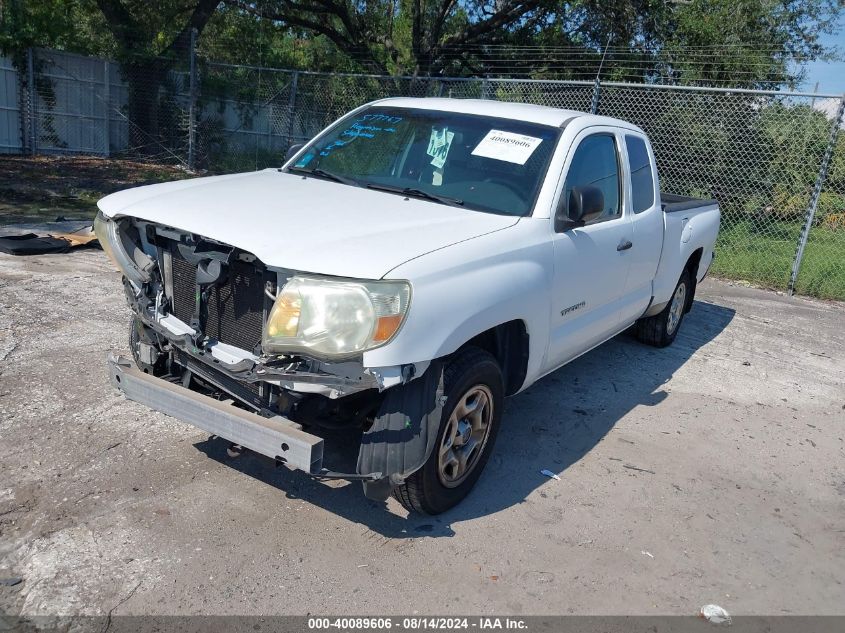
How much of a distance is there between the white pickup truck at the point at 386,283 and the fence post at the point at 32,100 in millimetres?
14012

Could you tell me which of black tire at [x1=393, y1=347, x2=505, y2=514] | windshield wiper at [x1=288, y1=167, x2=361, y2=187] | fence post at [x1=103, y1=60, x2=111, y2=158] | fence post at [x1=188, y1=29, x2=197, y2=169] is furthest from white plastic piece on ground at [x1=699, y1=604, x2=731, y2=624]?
fence post at [x1=103, y1=60, x2=111, y2=158]

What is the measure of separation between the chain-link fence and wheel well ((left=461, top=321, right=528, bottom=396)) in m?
6.84

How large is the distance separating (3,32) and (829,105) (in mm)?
15355

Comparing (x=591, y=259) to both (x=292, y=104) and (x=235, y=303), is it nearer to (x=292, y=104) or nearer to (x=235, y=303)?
(x=235, y=303)

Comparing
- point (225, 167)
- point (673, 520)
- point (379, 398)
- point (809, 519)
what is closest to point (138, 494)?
point (379, 398)

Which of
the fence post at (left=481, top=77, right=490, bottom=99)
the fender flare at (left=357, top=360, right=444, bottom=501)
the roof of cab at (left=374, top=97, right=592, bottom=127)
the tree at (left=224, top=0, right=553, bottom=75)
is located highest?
the tree at (left=224, top=0, right=553, bottom=75)

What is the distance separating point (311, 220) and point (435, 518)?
1601 millimetres

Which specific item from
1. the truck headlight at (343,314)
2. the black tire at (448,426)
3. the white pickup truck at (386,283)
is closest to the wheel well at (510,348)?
the white pickup truck at (386,283)

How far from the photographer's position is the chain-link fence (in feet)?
36.2

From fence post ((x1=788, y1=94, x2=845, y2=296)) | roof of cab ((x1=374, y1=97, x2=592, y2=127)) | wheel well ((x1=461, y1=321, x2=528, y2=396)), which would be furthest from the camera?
fence post ((x1=788, y1=94, x2=845, y2=296))

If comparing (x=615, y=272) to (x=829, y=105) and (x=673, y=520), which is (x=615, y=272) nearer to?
(x=673, y=520)

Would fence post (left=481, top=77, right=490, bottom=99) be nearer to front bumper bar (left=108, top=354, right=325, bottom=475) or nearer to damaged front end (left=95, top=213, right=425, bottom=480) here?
damaged front end (left=95, top=213, right=425, bottom=480)

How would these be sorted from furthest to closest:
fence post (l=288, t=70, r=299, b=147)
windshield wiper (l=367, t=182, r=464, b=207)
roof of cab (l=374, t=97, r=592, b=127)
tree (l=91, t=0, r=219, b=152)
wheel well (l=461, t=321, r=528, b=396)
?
1. tree (l=91, t=0, r=219, b=152)
2. fence post (l=288, t=70, r=299, b=147)
3. roof of cab (l=374, t=97, r=592, b=127)
4. windshield wiper (l=367, t=182, r=464, b=207)
5. wheel well (l=461, t=321, r=528, b=396)

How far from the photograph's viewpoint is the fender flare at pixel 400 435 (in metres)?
3.29
